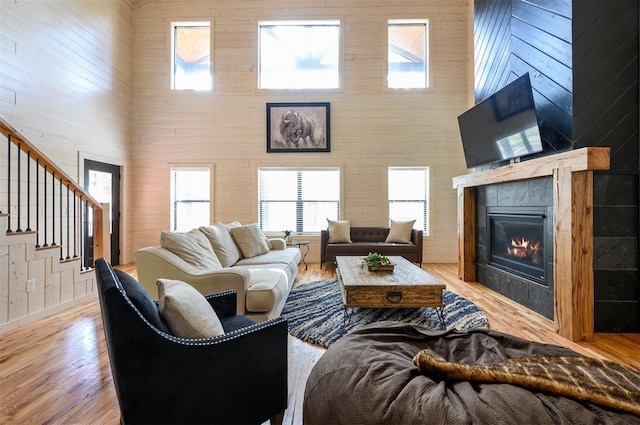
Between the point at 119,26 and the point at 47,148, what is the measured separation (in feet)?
10.2

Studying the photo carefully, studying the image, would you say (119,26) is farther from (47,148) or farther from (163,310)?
(163,310)

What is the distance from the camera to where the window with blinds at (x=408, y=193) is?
634 centimetres

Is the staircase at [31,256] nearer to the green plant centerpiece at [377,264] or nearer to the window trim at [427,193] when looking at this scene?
the green plant centerpiece at [377,264]

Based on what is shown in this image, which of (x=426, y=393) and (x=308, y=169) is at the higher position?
(x=308, y=169)

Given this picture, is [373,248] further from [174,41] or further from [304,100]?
[174,41]

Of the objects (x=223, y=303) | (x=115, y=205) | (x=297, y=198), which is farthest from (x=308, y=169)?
(x=223, y=303)

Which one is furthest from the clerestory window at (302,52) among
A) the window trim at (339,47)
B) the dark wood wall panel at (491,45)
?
the dark wood wall panel at (491,45)

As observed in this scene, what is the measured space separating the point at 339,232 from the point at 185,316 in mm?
4510

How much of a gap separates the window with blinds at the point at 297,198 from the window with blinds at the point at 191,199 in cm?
116

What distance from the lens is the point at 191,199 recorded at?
645 centimetres

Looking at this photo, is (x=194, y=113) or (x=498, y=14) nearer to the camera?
(x=498, y=14)

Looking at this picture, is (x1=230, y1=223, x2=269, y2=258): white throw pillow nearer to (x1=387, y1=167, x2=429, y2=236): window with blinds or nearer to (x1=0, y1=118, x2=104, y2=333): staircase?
(x1=0, y1=118, x2=104, y2=333): staircase

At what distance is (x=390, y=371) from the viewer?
1.18 meters

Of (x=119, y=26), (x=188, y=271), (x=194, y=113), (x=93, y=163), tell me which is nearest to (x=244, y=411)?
(x=188, y=271)
